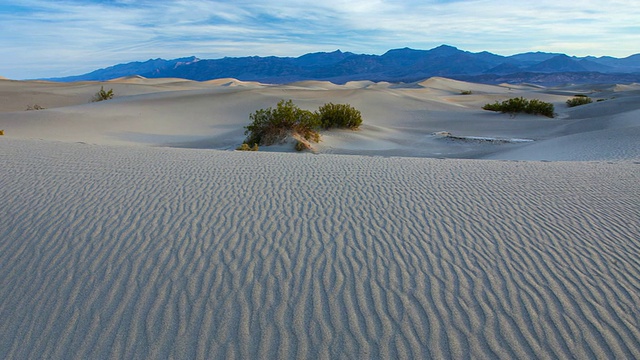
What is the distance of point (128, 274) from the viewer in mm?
4090

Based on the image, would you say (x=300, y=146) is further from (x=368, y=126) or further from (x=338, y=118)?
(x=368, y=126)

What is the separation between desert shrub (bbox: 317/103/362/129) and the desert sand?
11773 mm

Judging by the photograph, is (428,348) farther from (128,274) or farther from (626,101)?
(626,101)

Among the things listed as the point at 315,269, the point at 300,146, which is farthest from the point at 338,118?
the point at 315,269

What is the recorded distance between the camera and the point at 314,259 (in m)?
4.34

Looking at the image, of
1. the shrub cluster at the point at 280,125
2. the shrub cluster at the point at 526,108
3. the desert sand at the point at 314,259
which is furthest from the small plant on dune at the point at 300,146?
the shrub cluster at the point at 526,108

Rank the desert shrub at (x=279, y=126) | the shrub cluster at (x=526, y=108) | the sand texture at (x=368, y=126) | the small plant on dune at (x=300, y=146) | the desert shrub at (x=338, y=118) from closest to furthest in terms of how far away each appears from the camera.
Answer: the small plant on dune at (x=300, y=146) < the sand texture at (x=368, y=126) < the desert shrub at (x=279, y=126) < the desert shrub at (x=338, y=118) < the shrub cluster at (x=526, y=108)

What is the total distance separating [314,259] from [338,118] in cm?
1634

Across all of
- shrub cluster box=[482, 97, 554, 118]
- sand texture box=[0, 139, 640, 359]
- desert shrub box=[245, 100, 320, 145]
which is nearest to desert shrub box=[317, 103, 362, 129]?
desert shrub box=[245, 100, 320, 145]

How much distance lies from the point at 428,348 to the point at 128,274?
2.67 m

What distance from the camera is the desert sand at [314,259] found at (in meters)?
3.33

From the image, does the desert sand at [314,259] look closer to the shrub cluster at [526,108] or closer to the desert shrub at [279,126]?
the desert shrub at [279,126]

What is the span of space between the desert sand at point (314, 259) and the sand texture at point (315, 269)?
17 mm

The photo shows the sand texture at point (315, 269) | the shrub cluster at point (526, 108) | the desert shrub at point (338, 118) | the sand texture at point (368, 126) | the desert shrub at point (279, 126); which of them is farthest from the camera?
the shrub cluster at point (526, 108)
